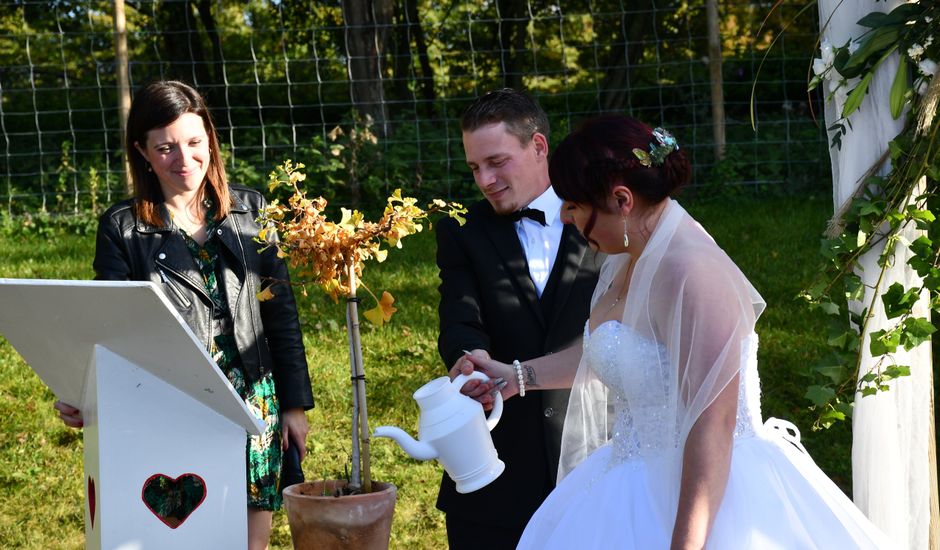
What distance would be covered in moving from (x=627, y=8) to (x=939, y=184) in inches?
405

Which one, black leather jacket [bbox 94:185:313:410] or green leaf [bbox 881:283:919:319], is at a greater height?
black leather jacket [bbox 94:185:313:410]

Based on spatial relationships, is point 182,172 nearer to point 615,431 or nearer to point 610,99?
point 615,431

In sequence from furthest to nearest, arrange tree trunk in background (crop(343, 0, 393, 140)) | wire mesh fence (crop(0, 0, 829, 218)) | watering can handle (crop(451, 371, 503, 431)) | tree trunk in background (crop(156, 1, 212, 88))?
1. tree trunk in background (crop(156, 1, 212, 88))
2. tree trunk in background (crop(343, 0, 393, 140))
3. wire mesh fence (crop(0, 0, 829, 218))
4. watering can handle (crop(451, 371, 503, 431))

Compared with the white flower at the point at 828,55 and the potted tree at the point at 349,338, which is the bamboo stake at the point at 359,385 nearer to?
the potted tree at the point at 349,338

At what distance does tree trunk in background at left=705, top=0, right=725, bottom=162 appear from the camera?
8445mm

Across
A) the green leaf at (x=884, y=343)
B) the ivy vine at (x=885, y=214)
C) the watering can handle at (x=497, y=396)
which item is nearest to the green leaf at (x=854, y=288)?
the ivy vine at (x=885, y=214)

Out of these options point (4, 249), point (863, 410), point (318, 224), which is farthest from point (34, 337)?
point (4, 249)

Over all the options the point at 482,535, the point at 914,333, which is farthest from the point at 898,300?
the point at 482,535

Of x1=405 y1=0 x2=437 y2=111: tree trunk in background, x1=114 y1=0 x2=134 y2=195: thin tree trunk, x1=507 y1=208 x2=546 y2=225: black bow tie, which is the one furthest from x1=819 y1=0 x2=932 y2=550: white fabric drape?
x1=405 y1=0 x2=437 y2=111: tree trunk in background

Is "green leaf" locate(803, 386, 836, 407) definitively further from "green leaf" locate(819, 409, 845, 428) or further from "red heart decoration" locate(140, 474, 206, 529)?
"red heart decoration" locate(140, 474, 206, 529)

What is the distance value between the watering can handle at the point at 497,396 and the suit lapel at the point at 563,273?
1.36 ft

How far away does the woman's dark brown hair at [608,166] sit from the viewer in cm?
226

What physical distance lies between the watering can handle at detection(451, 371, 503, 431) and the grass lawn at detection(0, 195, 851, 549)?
2.30 meters

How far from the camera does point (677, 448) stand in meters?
2.29
